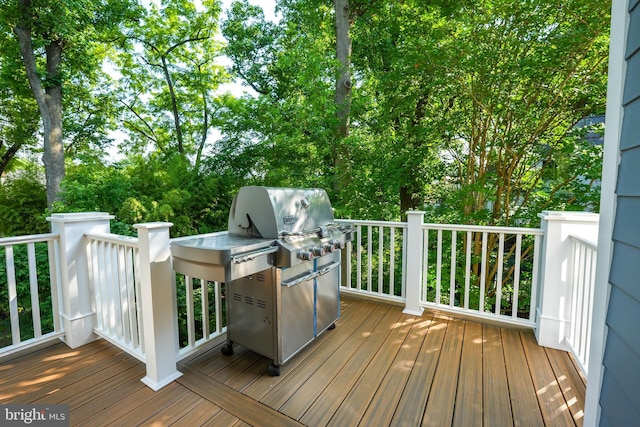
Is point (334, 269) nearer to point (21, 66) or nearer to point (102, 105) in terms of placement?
point (21, 66)

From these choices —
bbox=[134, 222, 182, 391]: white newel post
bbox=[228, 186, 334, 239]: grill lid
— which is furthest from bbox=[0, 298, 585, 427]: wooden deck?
bbox=[228, 186, 334, 239]: grill lid

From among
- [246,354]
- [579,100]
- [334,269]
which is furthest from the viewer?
[579,100]

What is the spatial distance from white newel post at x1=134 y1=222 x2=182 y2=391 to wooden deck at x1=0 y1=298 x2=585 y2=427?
130 millimetres

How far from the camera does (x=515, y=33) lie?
3.56 m

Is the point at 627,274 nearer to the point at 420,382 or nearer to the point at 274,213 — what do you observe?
Result: the point at 420,382

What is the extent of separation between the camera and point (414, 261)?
3.20 meters

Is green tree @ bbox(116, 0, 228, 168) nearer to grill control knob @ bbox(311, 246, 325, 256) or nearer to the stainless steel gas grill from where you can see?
the stainless steel gas grill

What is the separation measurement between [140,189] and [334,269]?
15.7 ft

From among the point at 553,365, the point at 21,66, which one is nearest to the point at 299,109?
the point at 553,365

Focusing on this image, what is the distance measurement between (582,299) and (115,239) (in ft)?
12.3

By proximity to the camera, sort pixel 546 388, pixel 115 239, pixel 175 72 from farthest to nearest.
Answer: pixel 175 72 → pixel 115 239 → pixel 546 388

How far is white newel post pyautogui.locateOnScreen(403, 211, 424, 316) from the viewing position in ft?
10.3

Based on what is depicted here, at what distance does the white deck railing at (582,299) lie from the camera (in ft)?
6.84

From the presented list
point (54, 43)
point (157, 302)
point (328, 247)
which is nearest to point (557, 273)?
point (328, 247)
